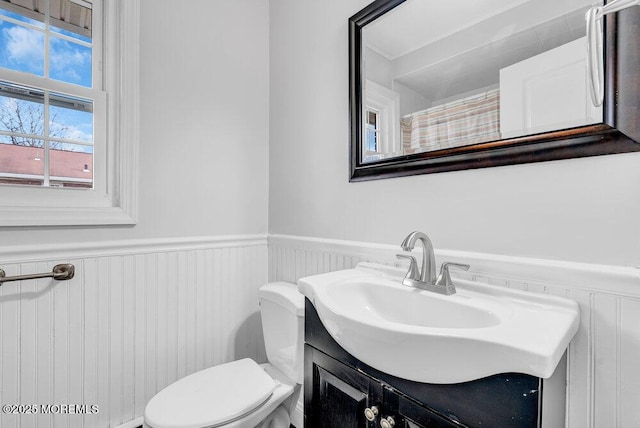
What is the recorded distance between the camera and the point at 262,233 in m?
1.85

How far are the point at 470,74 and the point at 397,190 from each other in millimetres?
445

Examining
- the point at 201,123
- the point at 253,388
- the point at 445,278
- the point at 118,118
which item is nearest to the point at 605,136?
the point at 445,278

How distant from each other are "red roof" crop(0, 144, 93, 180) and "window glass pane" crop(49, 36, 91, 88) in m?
0.32

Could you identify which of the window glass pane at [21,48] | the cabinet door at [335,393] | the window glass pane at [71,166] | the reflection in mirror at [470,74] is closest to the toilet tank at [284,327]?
the cabinet door at [335,393]

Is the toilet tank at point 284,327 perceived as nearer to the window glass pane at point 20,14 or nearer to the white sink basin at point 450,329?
the white sink basin at point 450,329

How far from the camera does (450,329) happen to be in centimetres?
60

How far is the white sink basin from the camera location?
56cm

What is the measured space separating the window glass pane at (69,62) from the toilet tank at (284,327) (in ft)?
4.12

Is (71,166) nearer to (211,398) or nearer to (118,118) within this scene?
(118,118)

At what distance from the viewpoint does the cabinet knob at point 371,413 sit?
75 centimetres

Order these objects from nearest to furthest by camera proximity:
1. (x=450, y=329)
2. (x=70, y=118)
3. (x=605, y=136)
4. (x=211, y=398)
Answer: (x=450, y=329) → (x=605, y=136) → (x=211, y=398) → (x=70, y=118)

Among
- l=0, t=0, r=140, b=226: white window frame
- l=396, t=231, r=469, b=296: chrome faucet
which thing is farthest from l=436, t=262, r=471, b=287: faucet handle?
l=0, t=0, r=140, b=226: white window frame

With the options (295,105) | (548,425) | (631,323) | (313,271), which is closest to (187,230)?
(313,271)

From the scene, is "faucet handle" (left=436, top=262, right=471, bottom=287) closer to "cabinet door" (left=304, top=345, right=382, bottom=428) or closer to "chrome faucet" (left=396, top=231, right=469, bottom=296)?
"chrome faucet" (left=396, top=231, right=469, bottom=296)
